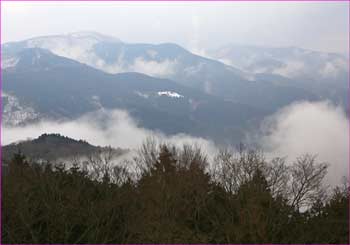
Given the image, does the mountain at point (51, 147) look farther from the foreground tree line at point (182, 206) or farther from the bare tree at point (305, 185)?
the bare tree at point (305, 185)

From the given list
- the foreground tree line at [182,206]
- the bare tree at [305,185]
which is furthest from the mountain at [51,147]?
the bare tree at [305,185]

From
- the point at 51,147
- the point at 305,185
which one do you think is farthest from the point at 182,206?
the point at 51,147

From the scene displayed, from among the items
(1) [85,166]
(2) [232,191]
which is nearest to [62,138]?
(1) [85,166]

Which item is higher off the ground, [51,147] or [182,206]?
[51,147]

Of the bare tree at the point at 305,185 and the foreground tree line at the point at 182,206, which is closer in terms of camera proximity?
the foreground tree line at the point at 182,206

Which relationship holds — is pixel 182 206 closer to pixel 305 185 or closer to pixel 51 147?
pixel 305 185

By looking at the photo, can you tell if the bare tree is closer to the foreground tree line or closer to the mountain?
the foreground tree line

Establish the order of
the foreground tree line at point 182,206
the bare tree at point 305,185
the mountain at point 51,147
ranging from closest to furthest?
1. the foreground tree line at point 182,206
2. the bare tree at point 305,185
3. the mountain at point 51,147

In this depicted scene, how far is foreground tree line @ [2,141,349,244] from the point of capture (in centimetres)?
2980

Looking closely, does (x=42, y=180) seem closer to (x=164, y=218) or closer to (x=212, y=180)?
(x=164, y=218)

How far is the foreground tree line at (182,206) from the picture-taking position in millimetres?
29797

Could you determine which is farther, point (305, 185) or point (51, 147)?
point (51, 147)

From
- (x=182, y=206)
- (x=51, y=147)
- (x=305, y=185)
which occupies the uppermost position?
(x=51, y=147)

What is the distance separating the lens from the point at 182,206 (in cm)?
3231
